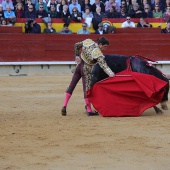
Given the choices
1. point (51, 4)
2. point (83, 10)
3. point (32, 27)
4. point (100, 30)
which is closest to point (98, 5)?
point (83, 10)

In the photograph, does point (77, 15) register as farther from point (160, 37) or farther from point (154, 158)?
point (154, 158)

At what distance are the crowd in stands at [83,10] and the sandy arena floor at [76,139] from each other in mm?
5846

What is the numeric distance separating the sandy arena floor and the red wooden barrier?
21.3 ft

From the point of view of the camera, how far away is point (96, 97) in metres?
8.59

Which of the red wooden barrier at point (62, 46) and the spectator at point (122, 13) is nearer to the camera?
the spectator at point (122, 13)

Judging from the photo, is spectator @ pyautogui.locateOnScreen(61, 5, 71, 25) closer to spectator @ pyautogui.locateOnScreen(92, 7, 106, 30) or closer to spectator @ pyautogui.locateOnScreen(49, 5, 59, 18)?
spectator @ pyautogui.locateOnScreen(49, 5, 59, 18)

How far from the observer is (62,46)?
55.8 feet

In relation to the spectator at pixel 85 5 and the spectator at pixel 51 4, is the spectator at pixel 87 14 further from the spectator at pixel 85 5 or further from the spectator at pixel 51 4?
the spectator at pixel 51 4

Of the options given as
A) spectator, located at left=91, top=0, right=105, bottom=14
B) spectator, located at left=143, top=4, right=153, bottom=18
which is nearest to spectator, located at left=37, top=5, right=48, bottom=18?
spectator, located at left=91, top=0, right=105, bottom=14

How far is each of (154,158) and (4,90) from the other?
21.2 ft

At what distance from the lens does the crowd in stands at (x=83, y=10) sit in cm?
1586

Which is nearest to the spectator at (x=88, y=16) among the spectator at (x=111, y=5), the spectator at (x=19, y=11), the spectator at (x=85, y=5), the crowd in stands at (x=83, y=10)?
the crowd in stands at (x=83, y=10)

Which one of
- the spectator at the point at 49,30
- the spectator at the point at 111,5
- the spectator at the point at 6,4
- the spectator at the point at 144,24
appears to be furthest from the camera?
the spectator at the point at 144,24

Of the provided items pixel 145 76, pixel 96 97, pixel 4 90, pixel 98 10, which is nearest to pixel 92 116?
pixel 96 97
